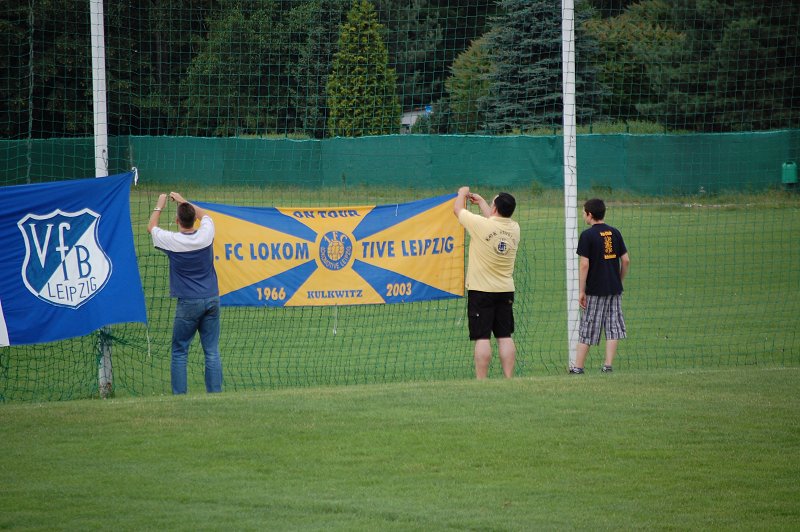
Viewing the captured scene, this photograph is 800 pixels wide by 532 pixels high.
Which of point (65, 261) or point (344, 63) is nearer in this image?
point (65, 261)

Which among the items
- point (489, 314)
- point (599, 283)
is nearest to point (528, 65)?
point (599, 283)

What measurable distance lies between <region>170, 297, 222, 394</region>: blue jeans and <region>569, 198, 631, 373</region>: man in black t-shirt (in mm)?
3519

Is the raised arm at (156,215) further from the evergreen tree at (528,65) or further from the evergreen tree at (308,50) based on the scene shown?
the evergreen tree at (528,65)

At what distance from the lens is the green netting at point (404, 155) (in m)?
12.5

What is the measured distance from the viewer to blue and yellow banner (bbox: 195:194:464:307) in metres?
9.91

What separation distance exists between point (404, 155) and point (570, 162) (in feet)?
58.3

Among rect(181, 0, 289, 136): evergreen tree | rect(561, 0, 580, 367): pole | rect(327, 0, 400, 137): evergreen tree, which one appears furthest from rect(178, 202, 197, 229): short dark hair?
rect(327, 0, 400, 137): evergreen tree

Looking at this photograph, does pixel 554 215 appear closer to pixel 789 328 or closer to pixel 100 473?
pixel 789 328

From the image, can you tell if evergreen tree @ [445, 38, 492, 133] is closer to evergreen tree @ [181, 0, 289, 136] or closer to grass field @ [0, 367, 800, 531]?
evergreen tree @ [181, 0, 289, 136]

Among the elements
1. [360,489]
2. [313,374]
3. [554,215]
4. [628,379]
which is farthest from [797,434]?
[554,215]

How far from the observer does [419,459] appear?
641 centimetres

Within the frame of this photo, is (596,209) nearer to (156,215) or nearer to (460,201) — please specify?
(460,201)

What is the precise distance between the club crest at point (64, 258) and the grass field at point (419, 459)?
1.41m

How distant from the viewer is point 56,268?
9.03 metres
